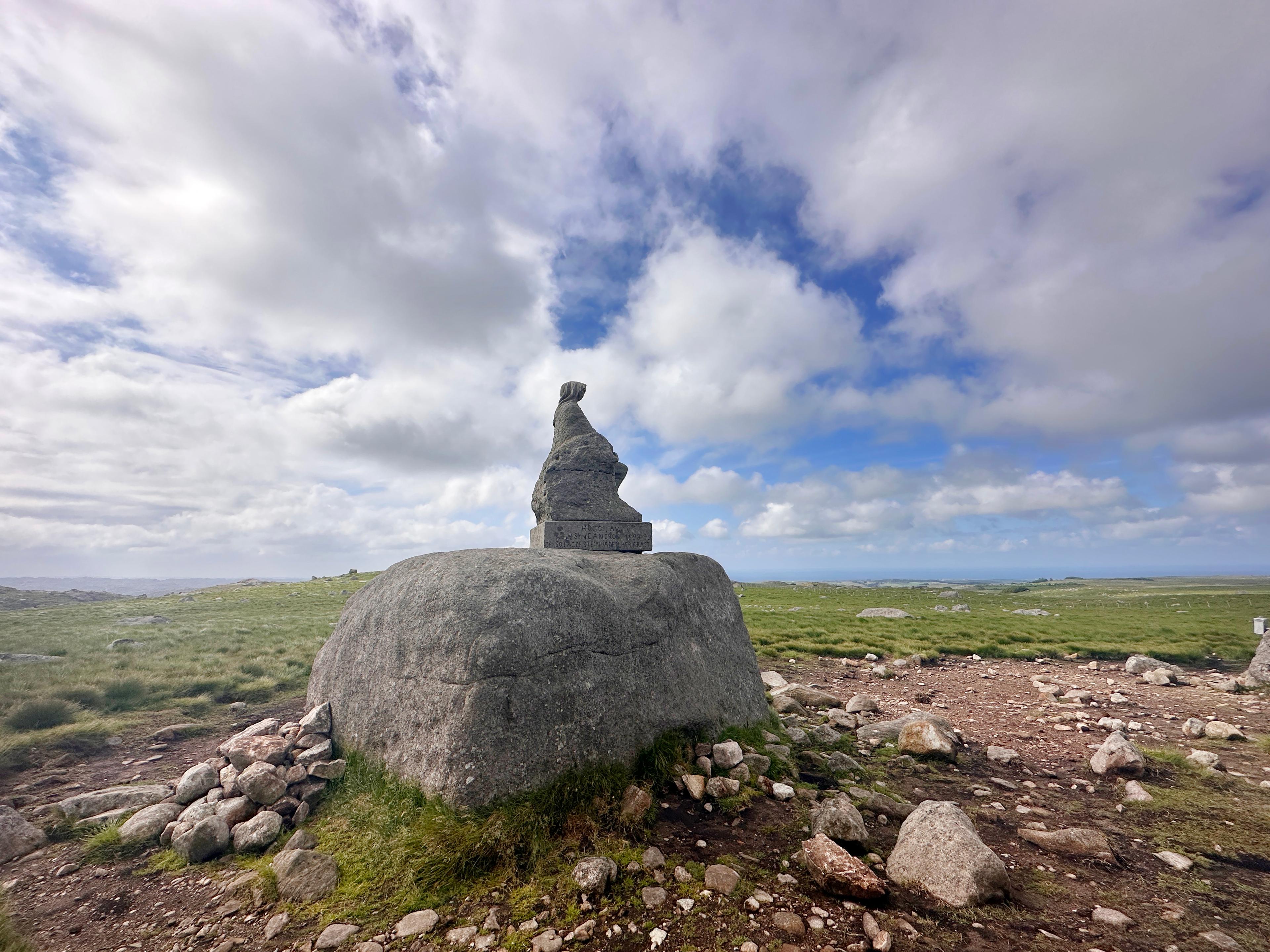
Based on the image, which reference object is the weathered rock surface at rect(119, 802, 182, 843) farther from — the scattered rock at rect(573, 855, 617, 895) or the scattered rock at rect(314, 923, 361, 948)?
the scattered rock at rect(573, 855, 617, 895)

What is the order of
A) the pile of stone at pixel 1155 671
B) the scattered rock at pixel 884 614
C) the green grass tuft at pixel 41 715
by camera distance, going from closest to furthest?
the green grass tuft at pixel 41 715 < the pile of stone at pixel 1155 671 < the scattered rock at pixel 884 614

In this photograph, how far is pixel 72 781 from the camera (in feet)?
28.0

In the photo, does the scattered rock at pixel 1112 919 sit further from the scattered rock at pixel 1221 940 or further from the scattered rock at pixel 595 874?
the scattered rock at pixel 595 874

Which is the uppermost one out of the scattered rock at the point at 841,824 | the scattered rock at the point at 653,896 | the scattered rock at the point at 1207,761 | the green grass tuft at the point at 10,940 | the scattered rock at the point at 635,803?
the scattered rock at the point at 635,803

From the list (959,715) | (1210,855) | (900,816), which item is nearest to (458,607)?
(900,816)

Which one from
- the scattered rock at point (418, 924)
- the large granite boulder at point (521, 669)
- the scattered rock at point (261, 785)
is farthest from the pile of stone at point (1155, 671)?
the scattered rock at point (261, 785)

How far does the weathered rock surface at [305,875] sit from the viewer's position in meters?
5.04

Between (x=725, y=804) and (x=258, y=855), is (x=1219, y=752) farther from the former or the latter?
(x=258, y=855)

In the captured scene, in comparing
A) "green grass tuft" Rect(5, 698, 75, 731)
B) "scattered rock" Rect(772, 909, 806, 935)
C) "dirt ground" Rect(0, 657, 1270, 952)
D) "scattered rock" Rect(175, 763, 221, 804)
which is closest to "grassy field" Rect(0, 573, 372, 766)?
"green grass tuft" Rect(5, 698, 75, 731)

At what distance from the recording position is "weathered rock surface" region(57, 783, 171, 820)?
22.4ft

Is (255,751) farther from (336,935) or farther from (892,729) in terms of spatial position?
(892,729)

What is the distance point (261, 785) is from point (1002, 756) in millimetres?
11157

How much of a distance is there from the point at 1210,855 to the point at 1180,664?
748 inches

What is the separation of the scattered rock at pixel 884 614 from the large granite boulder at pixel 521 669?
28.1m
